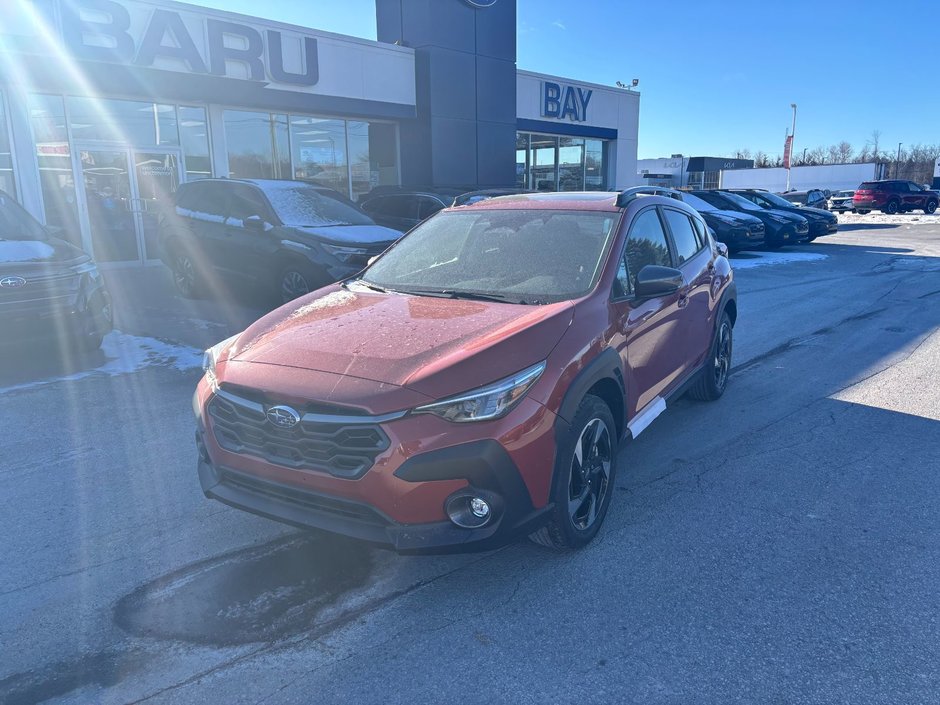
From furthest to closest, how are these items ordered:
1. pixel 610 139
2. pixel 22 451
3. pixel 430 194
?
pixel 610 139 < pixel 430 194 < pixel 22 451

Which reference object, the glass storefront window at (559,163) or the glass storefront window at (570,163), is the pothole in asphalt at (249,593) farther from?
the glass storefront window at (570,163)

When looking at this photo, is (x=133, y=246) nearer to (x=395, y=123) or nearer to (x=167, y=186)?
(x=167, y=186)

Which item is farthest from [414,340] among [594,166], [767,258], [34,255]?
[594,166]

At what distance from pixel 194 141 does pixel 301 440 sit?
13.1m

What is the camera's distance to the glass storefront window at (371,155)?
1720cm

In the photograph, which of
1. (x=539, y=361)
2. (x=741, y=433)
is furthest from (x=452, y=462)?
(x=741, y=433)

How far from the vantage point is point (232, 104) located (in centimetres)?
1430

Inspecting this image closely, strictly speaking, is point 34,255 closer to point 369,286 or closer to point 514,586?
point 369,286

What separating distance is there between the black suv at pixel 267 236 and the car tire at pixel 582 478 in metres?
5.50

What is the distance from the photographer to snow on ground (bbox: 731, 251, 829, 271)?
15.7 metres

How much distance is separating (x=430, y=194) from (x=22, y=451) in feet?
28.8

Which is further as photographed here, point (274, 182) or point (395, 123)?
point (395, 123)

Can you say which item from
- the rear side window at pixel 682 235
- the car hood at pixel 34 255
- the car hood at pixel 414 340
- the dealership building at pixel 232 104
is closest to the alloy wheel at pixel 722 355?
the rear side window at pixel 682 235

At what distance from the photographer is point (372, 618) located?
9.87ft
